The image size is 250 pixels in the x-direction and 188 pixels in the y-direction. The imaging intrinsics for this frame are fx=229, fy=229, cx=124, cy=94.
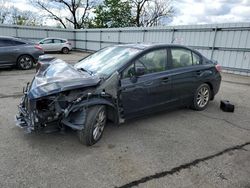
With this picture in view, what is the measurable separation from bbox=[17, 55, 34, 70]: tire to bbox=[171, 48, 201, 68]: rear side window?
25.7 ft

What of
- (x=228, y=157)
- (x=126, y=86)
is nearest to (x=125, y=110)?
(x=126, y=86)

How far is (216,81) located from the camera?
18.4 feet

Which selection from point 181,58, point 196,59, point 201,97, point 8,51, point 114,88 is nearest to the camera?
point 114,88

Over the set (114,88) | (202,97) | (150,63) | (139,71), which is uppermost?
(150,63)

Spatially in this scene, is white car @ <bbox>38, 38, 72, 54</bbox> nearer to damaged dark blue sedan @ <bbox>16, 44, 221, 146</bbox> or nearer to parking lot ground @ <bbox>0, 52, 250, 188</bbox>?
parking lot ground @ <bbox>0, 52, 250, 188</bbox>

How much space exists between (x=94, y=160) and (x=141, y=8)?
32.1 metres

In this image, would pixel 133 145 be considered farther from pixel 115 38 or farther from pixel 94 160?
pixel 115 38

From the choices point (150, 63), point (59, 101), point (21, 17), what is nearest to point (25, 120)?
point (59, 101)

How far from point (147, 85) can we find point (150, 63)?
469 millimetres

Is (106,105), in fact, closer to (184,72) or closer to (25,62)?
(184,72)

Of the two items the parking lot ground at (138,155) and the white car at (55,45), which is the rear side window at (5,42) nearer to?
the parking lot ground at (138,155)

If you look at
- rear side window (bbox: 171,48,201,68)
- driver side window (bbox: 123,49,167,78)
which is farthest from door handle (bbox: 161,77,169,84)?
rear side window (bbox: 171,48,201,68)

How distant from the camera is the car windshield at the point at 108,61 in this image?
3965 millimetres

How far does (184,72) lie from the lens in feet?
15.8
